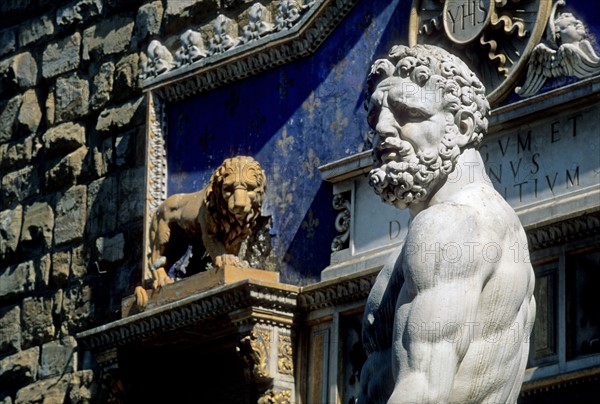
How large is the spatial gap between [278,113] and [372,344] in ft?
17.5

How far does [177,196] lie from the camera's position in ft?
37.6

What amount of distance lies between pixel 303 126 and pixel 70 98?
7.57 ft

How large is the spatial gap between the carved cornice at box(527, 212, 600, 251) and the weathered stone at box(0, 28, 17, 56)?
16.9 ft

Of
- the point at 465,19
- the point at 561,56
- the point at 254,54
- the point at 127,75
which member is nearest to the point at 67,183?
the point at 127,75

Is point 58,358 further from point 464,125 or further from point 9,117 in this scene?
point 464,125

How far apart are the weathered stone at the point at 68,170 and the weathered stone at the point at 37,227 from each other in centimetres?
15

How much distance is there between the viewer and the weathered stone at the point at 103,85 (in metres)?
12.7

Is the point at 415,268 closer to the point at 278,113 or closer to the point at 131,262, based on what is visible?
the point at 278,113

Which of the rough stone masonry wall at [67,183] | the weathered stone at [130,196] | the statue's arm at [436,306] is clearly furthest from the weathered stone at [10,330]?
the statue's arm at [436,306]

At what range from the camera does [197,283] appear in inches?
432

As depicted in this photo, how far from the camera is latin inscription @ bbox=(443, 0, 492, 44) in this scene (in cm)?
1000

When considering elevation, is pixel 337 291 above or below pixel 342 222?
below

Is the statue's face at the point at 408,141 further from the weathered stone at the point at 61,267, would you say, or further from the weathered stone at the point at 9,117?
the weathered stone at the point at 9,117

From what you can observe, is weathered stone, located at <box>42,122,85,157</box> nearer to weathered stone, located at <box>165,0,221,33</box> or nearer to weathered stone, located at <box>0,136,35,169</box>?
weathered stone, located at <box>0,136,35,169</box>
